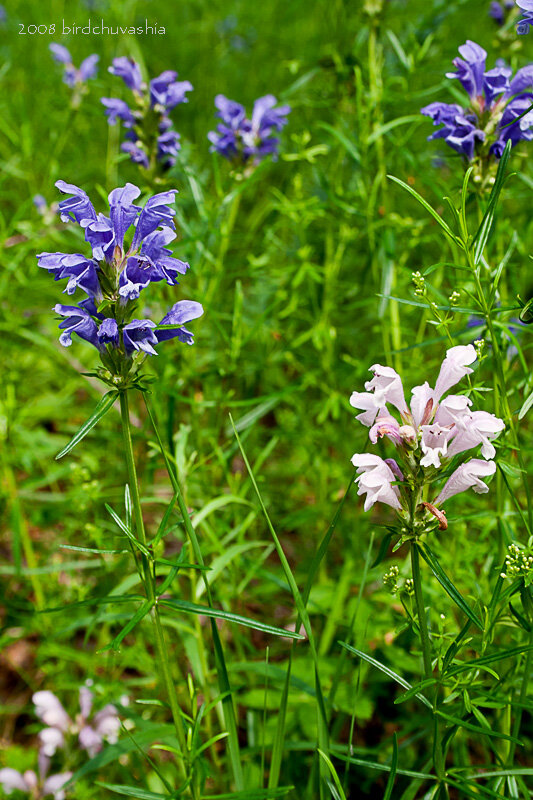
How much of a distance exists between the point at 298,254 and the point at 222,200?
0.40 meters

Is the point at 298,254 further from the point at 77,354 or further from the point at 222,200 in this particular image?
the point at 77,354

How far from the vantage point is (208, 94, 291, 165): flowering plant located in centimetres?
249

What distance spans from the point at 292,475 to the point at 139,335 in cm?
190

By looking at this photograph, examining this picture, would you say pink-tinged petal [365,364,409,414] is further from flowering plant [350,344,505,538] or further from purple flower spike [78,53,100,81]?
purple flower spike [78,53,100,81]

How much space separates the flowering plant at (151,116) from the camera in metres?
2.20

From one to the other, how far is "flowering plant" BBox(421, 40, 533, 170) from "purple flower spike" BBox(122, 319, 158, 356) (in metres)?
0.95

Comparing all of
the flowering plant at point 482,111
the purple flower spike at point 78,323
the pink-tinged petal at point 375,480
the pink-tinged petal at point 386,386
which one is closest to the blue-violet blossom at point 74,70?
the flowering plant at point 482,111

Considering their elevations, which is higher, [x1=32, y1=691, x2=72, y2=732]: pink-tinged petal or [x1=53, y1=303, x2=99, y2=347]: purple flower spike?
[x1=53, y1=303, x2=99, y2=347]: purple flower spike

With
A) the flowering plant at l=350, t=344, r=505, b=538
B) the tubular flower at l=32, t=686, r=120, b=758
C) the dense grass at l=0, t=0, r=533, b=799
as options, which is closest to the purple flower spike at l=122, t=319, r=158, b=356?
the dense grass at l=0, t=0, r=533, b=799

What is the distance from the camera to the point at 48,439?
3.20 m

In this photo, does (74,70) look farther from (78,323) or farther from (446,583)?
(446,583)

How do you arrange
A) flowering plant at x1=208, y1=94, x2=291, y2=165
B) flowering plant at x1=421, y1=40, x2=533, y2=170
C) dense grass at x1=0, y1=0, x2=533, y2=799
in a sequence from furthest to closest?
flowering plant at x1=208, y1=94, x2=291, y2=165 → dense grass at x1=0, y1=0, x2=533, y2=799 → flowering plant at x1=421, y1=40, x2=533, y2=170

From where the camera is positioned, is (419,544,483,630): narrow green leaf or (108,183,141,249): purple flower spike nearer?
(419,544,483,630): narrow green leaf

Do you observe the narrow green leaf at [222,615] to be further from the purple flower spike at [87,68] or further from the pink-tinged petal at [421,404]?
the purple flower spike at [87,68]
